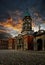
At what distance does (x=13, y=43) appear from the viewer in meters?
85.5

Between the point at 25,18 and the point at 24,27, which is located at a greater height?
the point at 25,18

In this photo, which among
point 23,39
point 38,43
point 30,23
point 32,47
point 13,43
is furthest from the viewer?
point 13,43

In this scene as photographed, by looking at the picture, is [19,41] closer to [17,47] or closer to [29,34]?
[17,47]

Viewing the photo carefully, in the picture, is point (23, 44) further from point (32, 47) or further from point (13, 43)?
point (13, 43)

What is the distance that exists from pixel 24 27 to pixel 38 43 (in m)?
17.7

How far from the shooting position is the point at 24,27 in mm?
72125

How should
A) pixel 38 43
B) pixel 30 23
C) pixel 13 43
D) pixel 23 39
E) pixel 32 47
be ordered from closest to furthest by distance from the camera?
1. pixel 38 43
2. pixel 32 47
3. pixel 23 39
4. pixel 30 23
5. pixel 13 43

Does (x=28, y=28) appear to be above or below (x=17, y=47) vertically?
above

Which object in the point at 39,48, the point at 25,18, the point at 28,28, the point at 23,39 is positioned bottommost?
the point at 39,48

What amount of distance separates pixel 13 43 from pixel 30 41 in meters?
25.6

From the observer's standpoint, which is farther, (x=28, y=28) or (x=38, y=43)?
(x=28, y=28)

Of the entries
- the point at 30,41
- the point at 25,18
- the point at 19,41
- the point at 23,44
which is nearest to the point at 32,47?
the point at 30,41

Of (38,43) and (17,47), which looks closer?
(38,43)

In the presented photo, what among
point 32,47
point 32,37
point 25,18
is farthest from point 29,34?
point 25,18
